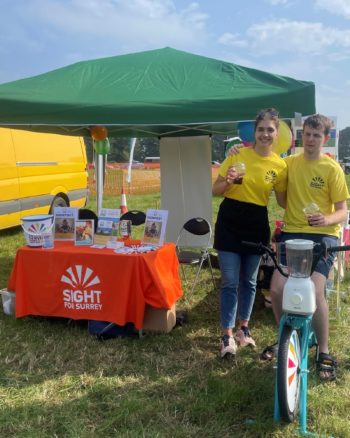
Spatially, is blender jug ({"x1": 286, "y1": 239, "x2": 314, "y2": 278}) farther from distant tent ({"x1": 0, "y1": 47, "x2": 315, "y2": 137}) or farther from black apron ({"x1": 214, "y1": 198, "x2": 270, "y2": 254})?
distant tent ({"x1": 0, "y1": 47, "x2": 315, "y2": 137})

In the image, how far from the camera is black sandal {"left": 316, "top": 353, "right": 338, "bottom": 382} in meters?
3.17

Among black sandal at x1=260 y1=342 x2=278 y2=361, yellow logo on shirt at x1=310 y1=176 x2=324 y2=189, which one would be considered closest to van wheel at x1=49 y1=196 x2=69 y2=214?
black sandal at x1=260 y1=342 x2=278 y2=361

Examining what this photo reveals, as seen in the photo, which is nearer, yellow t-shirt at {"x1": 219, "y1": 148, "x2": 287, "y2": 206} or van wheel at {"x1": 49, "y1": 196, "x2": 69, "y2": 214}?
yellow t-shirt at {"x1": 219, "y1": 148, "x2": 287, "y2": 206}

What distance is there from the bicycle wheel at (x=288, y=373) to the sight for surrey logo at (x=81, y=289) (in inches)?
73.4

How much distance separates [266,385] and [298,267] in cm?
104

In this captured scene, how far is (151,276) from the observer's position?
3789 mm

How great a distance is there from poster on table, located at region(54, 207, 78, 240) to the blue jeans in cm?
162

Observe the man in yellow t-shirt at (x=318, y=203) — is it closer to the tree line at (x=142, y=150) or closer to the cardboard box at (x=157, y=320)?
the cardboard box at (x=157, y=320)

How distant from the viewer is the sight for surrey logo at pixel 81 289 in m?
3.91

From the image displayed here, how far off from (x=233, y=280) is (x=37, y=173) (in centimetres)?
611

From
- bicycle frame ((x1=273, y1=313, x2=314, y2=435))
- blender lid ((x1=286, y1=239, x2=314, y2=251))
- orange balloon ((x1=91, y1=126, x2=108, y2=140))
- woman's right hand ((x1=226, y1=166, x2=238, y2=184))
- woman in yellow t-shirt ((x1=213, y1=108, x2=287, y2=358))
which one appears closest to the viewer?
blender lid ((x1=286, y1=239, x2=314, y2=251))

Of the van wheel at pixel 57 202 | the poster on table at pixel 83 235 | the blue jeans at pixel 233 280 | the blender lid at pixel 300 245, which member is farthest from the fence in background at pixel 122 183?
the blender lid at pixel 300 245

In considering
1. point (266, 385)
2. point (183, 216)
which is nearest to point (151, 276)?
point (266, 385)

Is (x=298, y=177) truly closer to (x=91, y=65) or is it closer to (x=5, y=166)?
(x=91, y=65)
